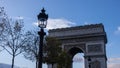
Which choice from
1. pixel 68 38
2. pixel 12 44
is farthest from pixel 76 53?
pixel 12 44

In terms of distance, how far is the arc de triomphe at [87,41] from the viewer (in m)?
53.7

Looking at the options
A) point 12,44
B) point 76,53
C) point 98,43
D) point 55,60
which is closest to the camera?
point 12,44

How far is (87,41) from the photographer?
56062 mm

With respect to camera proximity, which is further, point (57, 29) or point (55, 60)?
point (57, 29)

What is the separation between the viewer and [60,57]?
136 feet

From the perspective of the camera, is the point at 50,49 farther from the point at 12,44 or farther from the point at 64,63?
the point at 12,44

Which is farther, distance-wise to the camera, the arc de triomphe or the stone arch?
the stone arch

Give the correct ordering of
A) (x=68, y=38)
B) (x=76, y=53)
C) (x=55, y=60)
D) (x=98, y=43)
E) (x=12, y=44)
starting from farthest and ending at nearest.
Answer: (x=76, y=53) → (x=68, y=38) → (x=98, y=43) → (x=55, y=60) → (x=12, y=44)

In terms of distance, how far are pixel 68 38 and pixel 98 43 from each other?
293 inches

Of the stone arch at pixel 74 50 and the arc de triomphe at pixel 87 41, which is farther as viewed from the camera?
the stone arch at pixel 74 50

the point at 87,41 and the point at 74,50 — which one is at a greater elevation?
the point at 87,41

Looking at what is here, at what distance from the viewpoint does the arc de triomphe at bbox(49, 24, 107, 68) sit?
53656 millimetres

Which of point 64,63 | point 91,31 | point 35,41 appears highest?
point 91,31

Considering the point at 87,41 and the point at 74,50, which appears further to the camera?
the point at 74,50
